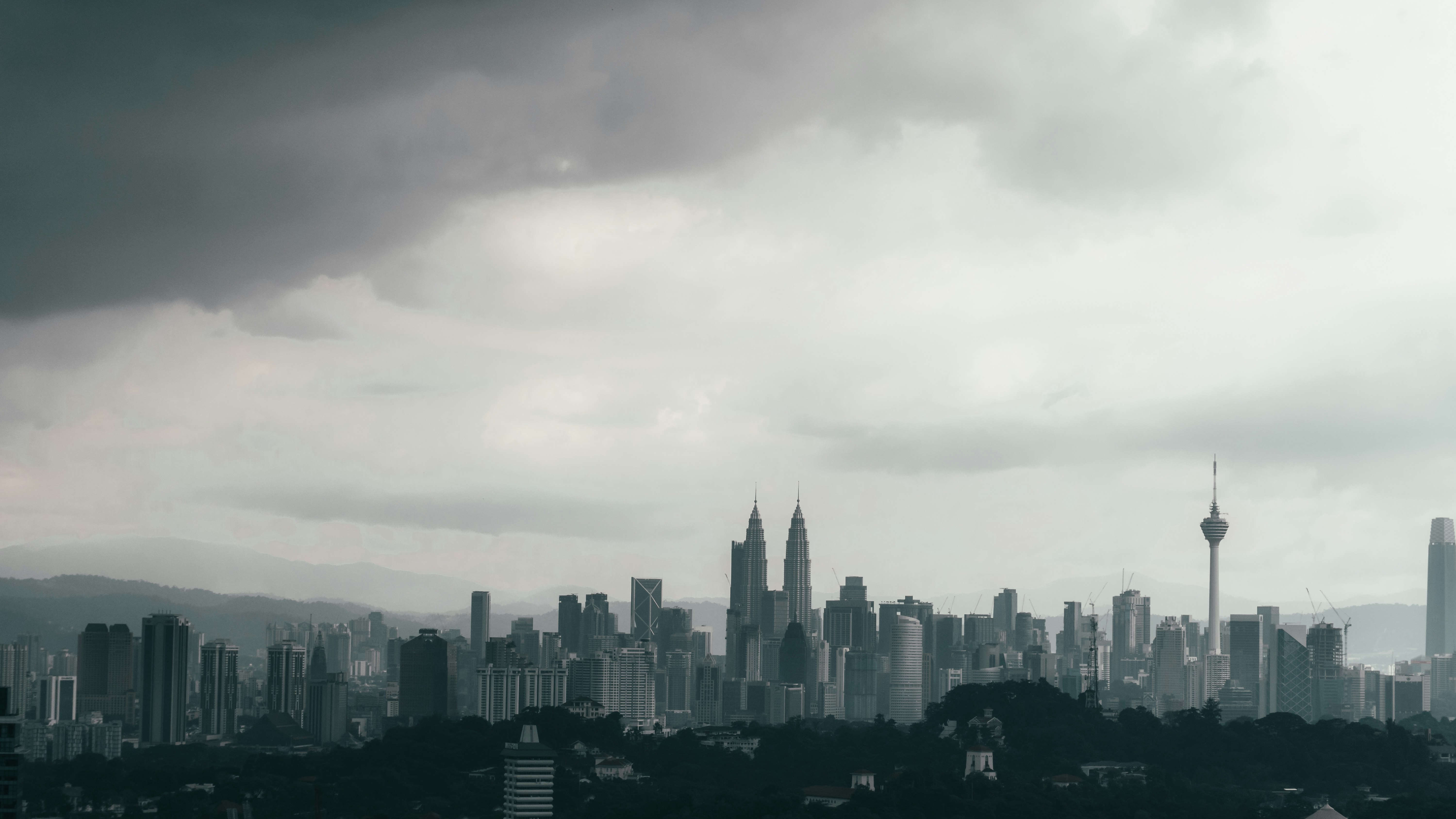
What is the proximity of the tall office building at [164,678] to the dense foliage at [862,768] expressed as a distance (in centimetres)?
2206

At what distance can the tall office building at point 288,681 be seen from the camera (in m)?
157

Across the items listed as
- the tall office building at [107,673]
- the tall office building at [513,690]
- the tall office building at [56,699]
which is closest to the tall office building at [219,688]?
the tall office building at [107,673]

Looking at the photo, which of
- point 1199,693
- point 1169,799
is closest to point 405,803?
point 1169,799

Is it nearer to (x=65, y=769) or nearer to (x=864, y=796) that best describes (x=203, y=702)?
(x=65, y=769)

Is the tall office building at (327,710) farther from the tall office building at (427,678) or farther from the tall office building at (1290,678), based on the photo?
the tall office building at (1290,678)

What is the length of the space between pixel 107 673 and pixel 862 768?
7749 cm

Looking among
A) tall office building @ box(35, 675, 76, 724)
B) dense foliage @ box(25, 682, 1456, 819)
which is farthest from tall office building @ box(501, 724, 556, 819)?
tall office building @ box(35, 675, 76, 724)

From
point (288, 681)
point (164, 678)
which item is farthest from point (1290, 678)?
point (164, 678)

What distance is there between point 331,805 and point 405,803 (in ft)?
13.8

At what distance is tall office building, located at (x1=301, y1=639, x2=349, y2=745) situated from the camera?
494 ft

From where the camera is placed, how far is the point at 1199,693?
648 feet

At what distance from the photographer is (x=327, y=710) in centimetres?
15500

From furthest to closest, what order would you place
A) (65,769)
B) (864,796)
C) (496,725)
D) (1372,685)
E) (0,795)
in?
(1372,685) → (496,725) → (65,769) → (864,796) → (0,795)

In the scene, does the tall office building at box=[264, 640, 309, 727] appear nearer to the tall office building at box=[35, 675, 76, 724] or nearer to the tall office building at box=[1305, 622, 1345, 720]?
the tall office building at box=[35, 675, 76, 724]
